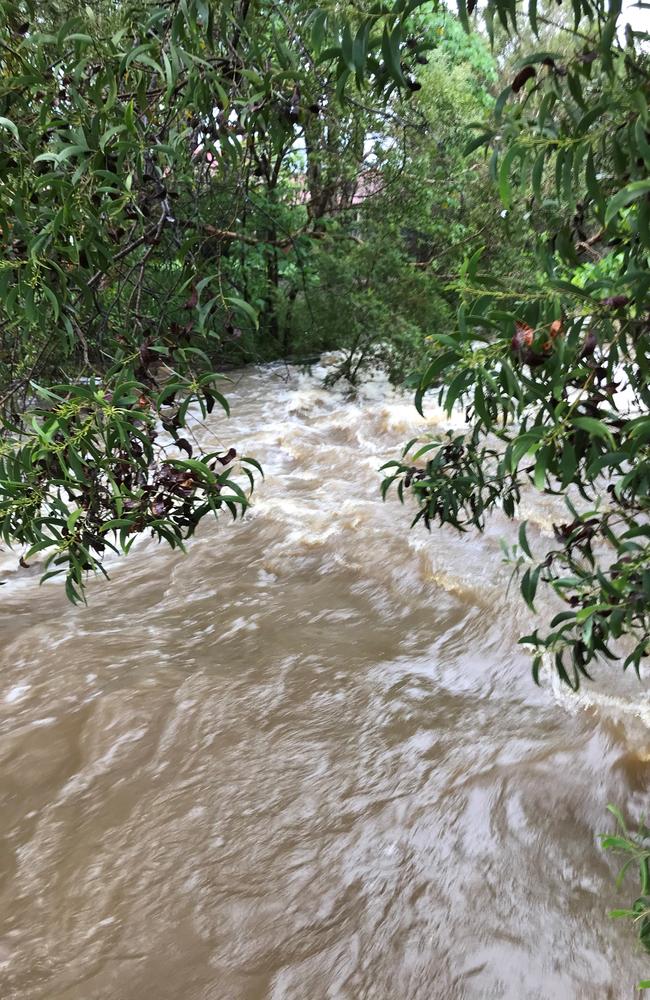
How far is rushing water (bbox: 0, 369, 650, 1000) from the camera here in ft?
6.54

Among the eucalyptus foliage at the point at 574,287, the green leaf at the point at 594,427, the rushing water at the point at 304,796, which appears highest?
the eucalyptus foliage at the point at 574,287

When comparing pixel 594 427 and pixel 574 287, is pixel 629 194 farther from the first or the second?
pixel 594 427

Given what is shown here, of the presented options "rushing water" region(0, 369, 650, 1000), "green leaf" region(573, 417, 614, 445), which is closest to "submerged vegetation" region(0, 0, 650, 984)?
"green leaf" region(573, 417, 614, 445)

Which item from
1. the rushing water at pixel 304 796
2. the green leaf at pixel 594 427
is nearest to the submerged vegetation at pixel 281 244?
the green leaf at pixel 594 427

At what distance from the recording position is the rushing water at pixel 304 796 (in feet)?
6.54

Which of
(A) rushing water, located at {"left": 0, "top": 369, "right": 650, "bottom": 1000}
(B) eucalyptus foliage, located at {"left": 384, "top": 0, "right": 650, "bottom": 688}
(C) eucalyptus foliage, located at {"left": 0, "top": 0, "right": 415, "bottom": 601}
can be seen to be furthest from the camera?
(A) rushing water, located at {"left": 0, "top": 369, "right": 650, "bottom": 1000}

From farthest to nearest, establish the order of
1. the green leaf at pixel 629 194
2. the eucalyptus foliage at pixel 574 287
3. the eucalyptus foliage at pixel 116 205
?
the eucalyptus foliage at pixel 116 205 → the eucalyptus foliage at pixel 574 287 → the green leaf at pixel 629 194

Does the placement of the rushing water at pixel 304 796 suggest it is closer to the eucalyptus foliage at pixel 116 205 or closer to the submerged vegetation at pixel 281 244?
the submerged vegetation at pixel 281 244

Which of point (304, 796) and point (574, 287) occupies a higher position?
point (574, 287)

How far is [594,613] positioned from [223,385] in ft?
27.2

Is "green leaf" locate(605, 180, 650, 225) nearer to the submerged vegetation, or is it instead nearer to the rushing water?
the submerged vegetation

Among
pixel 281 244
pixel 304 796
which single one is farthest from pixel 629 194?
pixel 304 796

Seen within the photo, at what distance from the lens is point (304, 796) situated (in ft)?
8.45

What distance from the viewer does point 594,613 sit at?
1538mm
